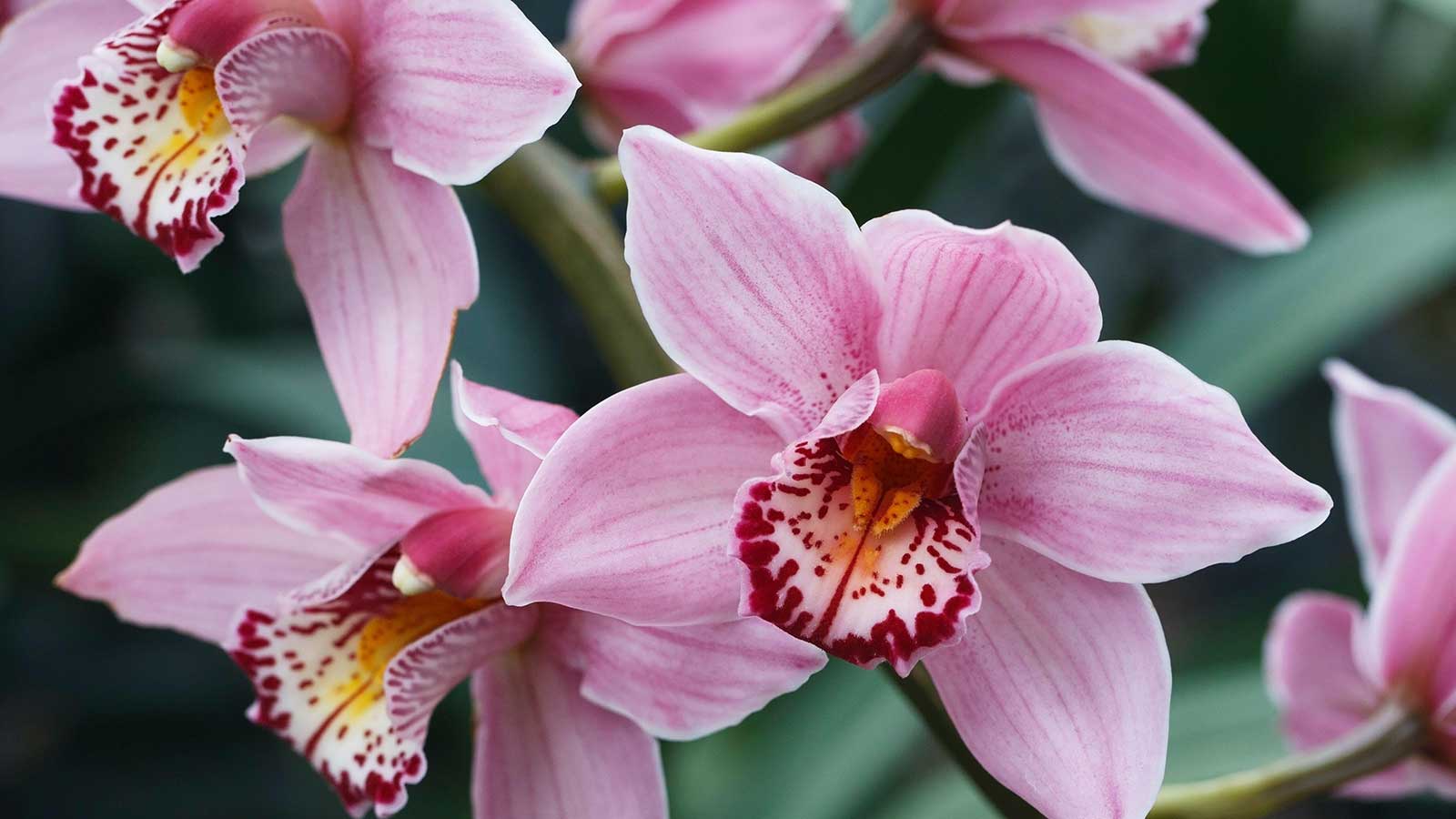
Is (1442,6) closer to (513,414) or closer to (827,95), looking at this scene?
(827,95)

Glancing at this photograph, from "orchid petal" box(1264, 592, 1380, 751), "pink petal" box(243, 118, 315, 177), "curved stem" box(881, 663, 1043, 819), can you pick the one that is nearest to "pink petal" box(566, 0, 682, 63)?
"pink petal" box(243, 118, 315, 177)

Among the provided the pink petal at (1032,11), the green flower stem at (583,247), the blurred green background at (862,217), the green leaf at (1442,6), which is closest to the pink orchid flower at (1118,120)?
the pink petal at (1032,11)

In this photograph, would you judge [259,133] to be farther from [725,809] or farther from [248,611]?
[725,809]

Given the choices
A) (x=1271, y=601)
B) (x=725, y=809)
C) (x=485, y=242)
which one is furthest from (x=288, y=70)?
(x=1271, y=601)

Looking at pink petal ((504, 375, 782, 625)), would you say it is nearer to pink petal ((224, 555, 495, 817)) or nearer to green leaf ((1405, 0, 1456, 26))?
pink petal ((224, 555, 495, 817))

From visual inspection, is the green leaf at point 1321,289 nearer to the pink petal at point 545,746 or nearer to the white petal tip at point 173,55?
the pink petal at point 545,746
